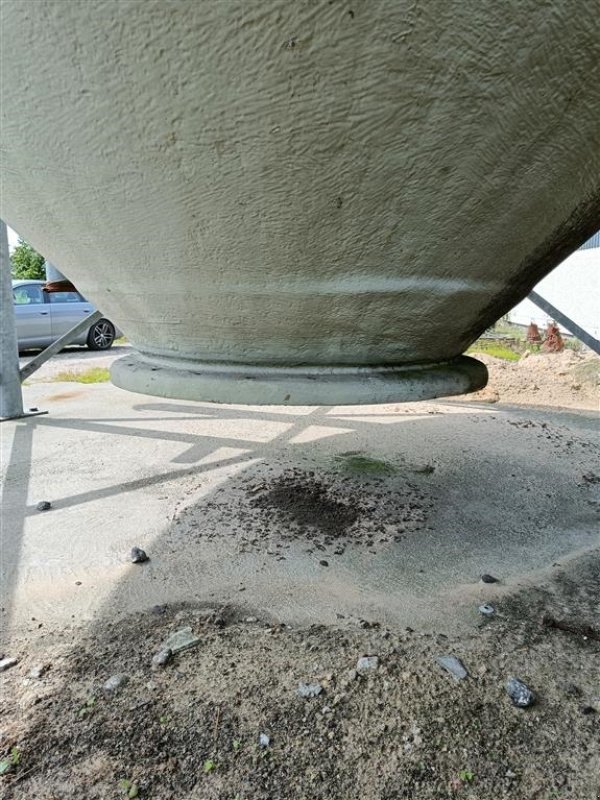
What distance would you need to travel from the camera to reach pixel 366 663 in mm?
1726

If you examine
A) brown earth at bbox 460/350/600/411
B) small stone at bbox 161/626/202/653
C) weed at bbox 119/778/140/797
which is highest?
brown earth at bbox 460/350/600/411

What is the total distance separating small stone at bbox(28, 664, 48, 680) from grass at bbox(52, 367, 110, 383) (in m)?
6.12

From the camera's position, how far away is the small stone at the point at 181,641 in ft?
5.97

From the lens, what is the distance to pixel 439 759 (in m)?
1.38

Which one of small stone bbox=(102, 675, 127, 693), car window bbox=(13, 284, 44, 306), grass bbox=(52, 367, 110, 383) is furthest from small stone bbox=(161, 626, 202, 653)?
car window bbox=(13, 284, 44, 306)

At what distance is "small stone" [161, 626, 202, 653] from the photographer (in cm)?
182

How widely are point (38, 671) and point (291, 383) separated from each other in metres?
1.23

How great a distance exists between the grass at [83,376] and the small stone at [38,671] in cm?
612

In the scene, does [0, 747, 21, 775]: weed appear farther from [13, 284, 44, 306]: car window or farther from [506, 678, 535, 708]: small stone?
[13, 284, 44, 306]: car window

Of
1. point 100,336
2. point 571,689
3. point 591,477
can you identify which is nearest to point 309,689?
point 571,689

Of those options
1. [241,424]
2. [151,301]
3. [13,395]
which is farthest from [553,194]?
[13,395]

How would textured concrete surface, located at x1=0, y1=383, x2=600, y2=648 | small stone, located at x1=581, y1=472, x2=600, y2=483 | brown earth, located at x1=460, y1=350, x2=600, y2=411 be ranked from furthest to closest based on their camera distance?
brown earth, located at x1=460, y1=350, x2=600, y2=411, small stone, located at x1=581, y1=472, x2=600, y2=483, textured concrete surface, located at x1=0, y1=383, x2=600, y2=648

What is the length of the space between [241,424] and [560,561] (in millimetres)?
3118

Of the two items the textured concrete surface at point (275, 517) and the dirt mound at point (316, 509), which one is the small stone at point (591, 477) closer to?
the textured concrete surface at point (275, 517)
